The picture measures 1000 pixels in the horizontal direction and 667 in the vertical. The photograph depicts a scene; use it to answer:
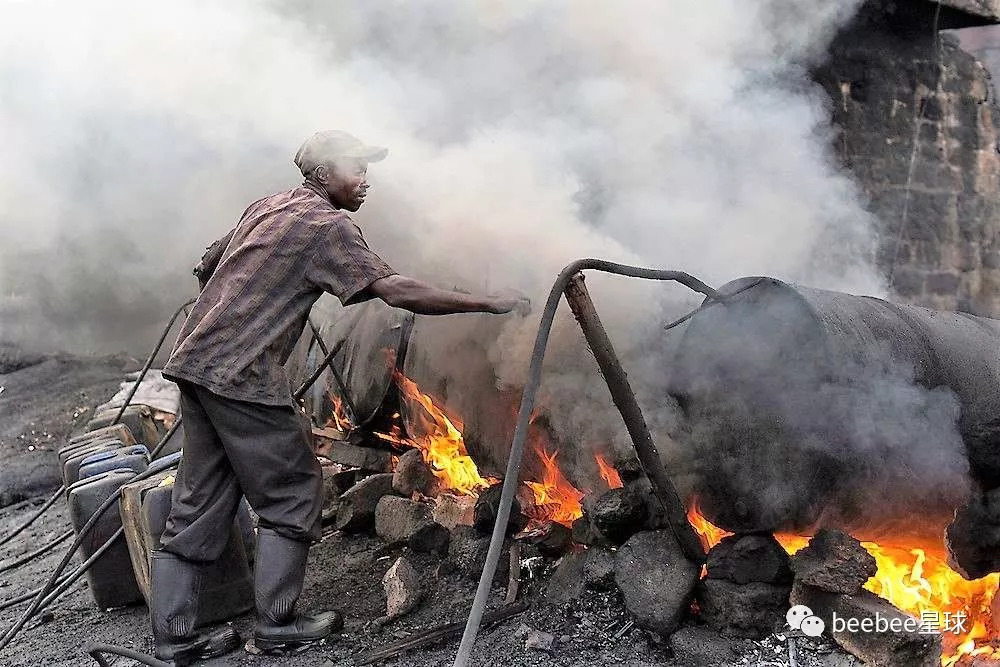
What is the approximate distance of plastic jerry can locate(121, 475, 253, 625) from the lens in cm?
367

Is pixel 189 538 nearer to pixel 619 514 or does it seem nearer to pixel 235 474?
pixel 235 474

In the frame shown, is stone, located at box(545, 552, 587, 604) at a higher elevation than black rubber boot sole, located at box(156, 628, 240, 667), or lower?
higher

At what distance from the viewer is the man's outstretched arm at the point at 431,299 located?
2973mm

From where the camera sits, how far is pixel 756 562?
118 inches

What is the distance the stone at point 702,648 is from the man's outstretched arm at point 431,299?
1.34m

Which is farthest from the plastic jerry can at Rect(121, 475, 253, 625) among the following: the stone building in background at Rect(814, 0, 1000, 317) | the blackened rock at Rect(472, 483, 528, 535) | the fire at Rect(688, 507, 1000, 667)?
the stone building in background at Rect(814, 0, 1000, 317)

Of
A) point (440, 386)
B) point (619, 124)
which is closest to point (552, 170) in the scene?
point (619, 124)

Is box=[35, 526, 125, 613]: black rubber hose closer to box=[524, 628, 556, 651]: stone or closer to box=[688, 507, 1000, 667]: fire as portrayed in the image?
box=[524, 628, 556, 651]: stone

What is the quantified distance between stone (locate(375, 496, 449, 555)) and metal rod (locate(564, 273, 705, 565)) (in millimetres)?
1410

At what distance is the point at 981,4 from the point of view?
6.66 meters

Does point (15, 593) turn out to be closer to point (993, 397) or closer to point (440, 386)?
point (440, 386)

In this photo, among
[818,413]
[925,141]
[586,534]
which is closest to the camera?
[818,413]

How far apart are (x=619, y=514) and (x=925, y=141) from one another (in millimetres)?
5557

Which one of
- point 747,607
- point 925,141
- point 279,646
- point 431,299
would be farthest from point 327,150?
point 925,141
